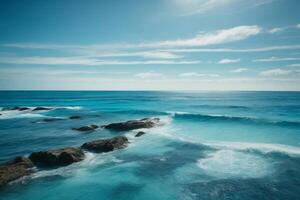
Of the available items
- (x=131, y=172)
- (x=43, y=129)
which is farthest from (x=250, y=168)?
(x=43, y=129)

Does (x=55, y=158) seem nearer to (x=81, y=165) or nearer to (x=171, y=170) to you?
(x=81, y=165)

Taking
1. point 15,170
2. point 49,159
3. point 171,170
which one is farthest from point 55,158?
point 171,170

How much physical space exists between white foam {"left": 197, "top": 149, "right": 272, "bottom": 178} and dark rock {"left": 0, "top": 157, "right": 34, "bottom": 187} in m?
12.9

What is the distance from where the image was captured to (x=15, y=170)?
1647cm

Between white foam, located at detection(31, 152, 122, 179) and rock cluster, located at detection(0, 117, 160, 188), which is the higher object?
rock cluster, located at detection(0, 117, 160, 188)

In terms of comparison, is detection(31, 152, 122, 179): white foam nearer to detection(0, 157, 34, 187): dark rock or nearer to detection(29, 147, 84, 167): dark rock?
detection(29, 147, 84, 167): dark rock

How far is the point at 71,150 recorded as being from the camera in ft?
66.4

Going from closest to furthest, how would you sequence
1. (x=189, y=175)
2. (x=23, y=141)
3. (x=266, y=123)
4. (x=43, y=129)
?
(x=189, y=175) < (x=23, y=141) < (x=43, y=129) < (x=266, y=123)

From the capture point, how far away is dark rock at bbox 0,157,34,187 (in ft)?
50.1

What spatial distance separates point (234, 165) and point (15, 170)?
1607cm

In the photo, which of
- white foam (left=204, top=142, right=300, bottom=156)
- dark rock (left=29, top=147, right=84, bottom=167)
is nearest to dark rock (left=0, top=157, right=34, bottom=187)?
dark rock (left=29, top=147, right=84, bottom=167)

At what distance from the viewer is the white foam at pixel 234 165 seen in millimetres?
16594

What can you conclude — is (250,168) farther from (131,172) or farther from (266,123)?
(266,123)

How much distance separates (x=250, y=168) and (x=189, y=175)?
4.88m
